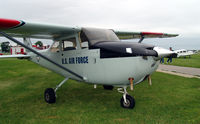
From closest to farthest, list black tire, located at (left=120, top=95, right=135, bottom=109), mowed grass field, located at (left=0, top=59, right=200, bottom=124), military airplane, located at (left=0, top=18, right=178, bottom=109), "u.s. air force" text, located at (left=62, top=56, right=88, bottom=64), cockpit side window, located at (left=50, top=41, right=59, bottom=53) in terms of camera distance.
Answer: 1. mowed grass field, located at (left=0, top=59, right=200, bottom=124)
2. military airplane, located at (left=0, top=18, right=178, bottom=109)
3. black tire, located at (left=120, top=95, right=135, bottom=109)
4. "u.s. air force" text, located at (left=62, top=56, right=88, bottom=64)
5. cockpit side window, located at (left=50, top=41, right=59, bottom=53)

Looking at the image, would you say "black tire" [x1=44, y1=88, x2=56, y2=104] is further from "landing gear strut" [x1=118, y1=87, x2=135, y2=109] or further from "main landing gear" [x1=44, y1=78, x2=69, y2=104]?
"landing gear strut" [x1=118, y1=87, x2=135, y2=109]

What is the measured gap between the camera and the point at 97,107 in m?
4.33

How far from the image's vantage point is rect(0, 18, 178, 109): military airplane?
143 inches

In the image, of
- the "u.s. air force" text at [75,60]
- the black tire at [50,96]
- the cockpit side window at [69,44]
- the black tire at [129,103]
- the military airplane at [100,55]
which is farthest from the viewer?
the cockpit side window at [69,44]

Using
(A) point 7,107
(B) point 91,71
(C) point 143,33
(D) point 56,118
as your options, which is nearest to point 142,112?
(B) point 91,71

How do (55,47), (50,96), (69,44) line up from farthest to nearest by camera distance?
1. (55,47)
2. (69,44)
3. (50,96)

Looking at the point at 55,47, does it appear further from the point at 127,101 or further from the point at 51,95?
the point at 127,101

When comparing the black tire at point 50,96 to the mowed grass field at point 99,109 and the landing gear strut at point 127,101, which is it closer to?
the mowed grass field at point 99,109

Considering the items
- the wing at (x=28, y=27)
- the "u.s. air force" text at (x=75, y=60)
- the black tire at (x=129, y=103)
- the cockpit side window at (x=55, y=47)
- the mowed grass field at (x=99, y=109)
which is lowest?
the mowed grass field at (x=99, y=109)

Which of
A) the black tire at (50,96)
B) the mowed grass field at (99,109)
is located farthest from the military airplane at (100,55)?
the mowed grass field at (99,109)

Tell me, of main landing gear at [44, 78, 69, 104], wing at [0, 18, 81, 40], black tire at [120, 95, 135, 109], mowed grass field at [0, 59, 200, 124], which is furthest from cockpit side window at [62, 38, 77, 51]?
black tire at [120, 95, 135, 109]

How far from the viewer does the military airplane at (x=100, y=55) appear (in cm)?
362

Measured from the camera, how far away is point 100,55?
4023 millimetres

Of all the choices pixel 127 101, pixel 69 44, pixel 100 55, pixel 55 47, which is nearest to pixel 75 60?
pixel 69 44
